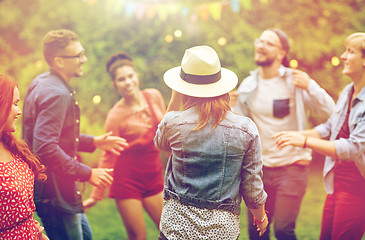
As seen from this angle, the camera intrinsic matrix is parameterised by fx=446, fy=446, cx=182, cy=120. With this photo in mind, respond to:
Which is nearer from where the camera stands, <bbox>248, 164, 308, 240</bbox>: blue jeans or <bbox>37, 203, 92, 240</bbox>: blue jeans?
<bbox>37, 203, 92, 240</bbox>: blue jeans

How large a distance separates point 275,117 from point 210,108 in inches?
68.1

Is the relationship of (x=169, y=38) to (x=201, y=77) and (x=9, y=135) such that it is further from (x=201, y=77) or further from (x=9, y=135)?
(x=9, y=135)

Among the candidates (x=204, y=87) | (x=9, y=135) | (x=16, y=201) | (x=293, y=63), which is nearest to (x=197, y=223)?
(x=204, y=87)

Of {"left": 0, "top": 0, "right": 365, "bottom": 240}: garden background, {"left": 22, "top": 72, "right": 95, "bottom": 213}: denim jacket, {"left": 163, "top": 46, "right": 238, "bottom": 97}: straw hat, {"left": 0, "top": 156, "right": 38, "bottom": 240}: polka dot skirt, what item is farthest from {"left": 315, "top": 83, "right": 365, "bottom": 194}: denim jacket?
{"left": 0, "top": 0, "right": 365, "bottom": 240}: garden background

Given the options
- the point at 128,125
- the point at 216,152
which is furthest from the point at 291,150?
the point at 216,152

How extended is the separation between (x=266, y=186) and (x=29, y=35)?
18.0 ft

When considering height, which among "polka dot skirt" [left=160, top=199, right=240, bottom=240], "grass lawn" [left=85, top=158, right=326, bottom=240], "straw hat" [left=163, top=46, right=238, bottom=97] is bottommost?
"grass lawn" [left=85, top=158, right=326, bottom=240]

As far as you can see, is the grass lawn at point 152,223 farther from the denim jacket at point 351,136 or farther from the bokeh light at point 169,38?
the bokeh light at point 169,38

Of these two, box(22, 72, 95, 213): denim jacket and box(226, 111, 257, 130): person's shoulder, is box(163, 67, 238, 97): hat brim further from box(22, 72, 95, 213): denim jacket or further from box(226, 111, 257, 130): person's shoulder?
box(22, 72, 95, 213): denim jacket

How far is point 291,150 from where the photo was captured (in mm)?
3801

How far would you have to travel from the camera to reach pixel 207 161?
2.24 meters

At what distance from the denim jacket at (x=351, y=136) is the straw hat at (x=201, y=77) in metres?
1.15

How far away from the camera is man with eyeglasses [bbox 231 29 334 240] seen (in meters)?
Answer: 3.64

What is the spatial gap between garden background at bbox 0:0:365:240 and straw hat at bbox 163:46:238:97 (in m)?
3.99
